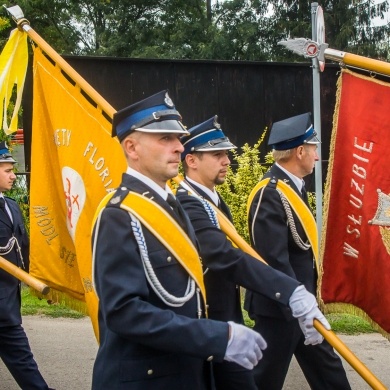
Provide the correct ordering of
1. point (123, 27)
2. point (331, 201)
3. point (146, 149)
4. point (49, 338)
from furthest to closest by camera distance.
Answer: point (123, 27), point (49, 338), point (331, 201), point (146, 149)

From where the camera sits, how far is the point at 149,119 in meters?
2.80

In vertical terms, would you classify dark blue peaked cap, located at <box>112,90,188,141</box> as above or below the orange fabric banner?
above

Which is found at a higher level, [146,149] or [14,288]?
[146,149]

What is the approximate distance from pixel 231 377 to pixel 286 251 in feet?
2.70

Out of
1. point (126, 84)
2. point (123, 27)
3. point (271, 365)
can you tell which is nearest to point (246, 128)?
point (126, 84)

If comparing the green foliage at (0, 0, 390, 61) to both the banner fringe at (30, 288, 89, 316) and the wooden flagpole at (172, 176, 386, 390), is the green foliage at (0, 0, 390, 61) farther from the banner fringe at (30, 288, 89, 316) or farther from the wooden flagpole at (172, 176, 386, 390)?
the wooden flagpole at (172, 176, 386, 390)

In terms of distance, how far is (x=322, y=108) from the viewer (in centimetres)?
1051

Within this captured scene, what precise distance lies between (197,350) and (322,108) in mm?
8333

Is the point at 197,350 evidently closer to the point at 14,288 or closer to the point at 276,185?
the point at 276,185

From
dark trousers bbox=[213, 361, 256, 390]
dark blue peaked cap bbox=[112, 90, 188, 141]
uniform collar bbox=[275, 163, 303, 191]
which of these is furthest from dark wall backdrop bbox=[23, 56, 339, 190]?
dark blue peaked cap bbox=[112, 90, 188, 141]

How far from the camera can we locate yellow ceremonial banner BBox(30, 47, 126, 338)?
4293 mm

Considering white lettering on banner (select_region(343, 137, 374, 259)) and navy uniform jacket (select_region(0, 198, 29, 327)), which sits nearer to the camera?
white lettering on banner (select_region(343, 137, 374, 259))

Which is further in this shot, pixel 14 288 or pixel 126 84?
pixel 126 84

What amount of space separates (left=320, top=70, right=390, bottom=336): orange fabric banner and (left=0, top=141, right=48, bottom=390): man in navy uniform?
2020 mm
